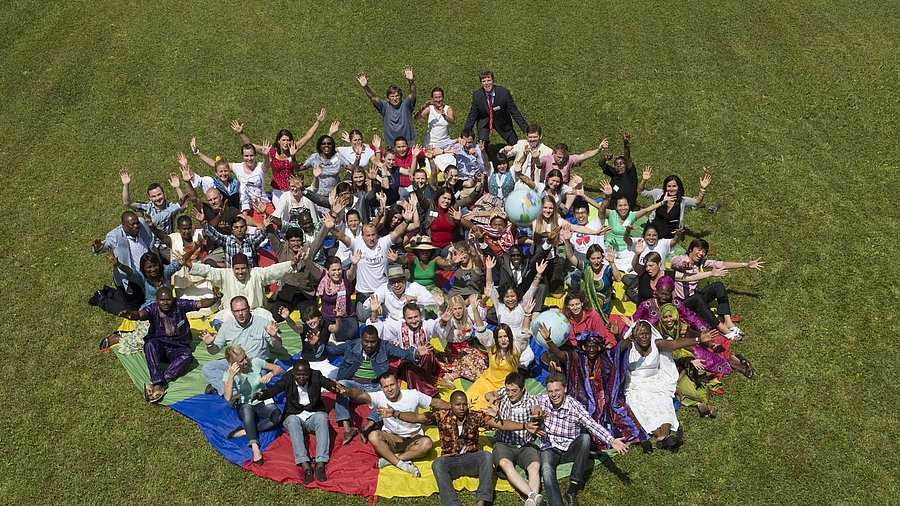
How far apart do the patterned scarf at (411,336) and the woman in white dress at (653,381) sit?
143 inches

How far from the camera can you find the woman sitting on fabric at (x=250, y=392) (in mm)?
13406

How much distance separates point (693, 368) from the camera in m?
14.7

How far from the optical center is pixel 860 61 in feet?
80.9

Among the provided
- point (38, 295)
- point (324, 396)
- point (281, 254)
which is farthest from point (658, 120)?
point (38, 295)

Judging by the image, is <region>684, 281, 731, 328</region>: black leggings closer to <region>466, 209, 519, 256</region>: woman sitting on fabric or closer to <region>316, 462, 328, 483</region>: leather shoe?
<region>466, 209, 519, 256</region>: woman sitting on fabric

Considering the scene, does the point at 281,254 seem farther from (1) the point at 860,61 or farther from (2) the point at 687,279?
(1) the point at 860,61

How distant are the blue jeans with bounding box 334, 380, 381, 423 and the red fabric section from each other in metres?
0.36

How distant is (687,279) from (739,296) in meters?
2.18

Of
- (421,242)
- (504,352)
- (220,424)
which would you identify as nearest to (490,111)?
(421,242)

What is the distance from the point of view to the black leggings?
15656mm

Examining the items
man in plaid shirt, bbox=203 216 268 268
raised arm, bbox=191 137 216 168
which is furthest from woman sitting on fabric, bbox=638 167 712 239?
raised arm, bbox=191 137 216 168

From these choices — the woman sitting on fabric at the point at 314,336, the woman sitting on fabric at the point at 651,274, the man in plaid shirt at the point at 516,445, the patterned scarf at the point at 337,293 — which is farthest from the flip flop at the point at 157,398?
the woman sitting on fabric at the point at 651,274

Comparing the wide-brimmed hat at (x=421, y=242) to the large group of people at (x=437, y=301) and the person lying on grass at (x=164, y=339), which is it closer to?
the large group of people at (x=437, y=301)

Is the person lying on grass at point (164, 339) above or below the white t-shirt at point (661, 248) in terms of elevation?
below
